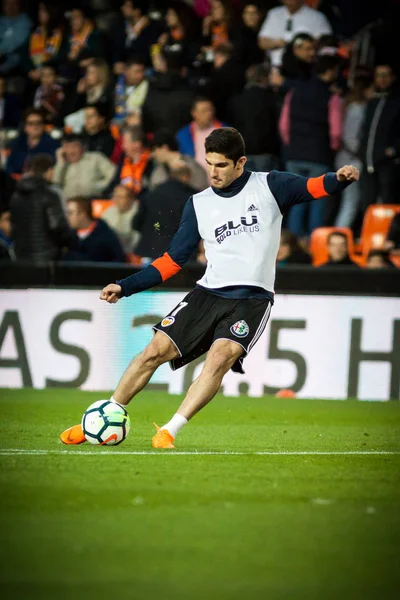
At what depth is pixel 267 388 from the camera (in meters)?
14.3

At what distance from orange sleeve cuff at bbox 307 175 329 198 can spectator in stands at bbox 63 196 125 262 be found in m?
7.84

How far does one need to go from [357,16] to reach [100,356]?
709 centimetres

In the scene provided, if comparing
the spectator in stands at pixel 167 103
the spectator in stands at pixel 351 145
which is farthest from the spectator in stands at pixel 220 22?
the spectator in stands at pixel 351 145

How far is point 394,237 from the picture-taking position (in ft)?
50.8

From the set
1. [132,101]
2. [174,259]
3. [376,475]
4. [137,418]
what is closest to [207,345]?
[174,259]

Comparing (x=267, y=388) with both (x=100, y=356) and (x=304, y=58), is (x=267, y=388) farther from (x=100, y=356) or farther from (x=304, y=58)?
(x=304, y=58)

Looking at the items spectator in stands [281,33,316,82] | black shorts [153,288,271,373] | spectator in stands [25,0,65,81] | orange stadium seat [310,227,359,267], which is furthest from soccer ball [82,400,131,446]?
spectator in stands [25,0,65,81]

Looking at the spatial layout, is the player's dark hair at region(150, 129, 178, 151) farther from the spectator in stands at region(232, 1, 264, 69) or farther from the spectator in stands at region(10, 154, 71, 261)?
the spectator in stands at region(232, 1, 264, 69)

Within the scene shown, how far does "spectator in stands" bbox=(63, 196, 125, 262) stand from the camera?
15633 millimetres

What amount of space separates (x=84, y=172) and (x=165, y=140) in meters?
2.25

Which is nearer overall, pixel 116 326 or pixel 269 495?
pixel 269 495

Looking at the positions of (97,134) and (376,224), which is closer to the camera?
(376,224)

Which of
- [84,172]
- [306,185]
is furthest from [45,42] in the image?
[306,185]

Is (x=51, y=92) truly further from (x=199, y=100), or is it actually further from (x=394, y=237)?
(x=394, y=237)
